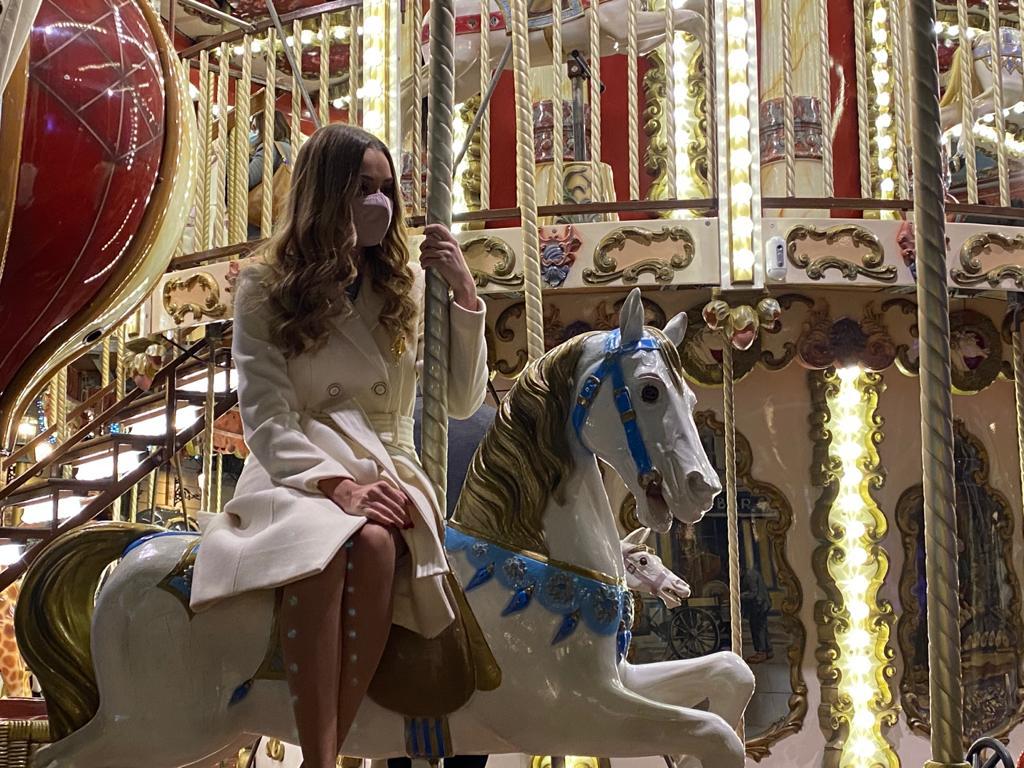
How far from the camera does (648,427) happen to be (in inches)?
102

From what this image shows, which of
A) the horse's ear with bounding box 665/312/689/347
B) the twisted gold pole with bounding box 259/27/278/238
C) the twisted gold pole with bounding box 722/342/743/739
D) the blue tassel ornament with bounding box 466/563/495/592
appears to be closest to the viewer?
the blue tassel ornament with bounding box 466/563/495/592

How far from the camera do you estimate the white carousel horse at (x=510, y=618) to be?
2537mm

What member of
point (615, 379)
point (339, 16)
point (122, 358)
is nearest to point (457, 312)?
point (615, 379)

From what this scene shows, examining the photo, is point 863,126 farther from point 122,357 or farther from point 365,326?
point 122,357

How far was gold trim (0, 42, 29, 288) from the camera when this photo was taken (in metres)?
1.96

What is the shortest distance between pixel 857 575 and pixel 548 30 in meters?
3.46

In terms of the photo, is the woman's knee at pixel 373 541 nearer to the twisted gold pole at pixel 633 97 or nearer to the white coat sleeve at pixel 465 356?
the white coat sleeve at pixel 465 356

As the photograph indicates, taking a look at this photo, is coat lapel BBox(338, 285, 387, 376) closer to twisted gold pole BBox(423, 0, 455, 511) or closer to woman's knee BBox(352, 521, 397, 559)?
twisted gold pole BBox(423, 0, 455, 511)

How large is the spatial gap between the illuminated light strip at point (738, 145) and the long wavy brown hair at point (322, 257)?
12.0 ft

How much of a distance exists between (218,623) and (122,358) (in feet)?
20.0

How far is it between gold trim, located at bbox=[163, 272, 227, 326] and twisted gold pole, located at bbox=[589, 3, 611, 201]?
2.01 m

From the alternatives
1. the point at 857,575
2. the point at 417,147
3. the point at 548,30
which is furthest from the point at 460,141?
the point at 857,575

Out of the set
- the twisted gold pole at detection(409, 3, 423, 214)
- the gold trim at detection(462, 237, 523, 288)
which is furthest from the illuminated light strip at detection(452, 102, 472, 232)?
the gold trim at detection(462, 237, 523, 288)

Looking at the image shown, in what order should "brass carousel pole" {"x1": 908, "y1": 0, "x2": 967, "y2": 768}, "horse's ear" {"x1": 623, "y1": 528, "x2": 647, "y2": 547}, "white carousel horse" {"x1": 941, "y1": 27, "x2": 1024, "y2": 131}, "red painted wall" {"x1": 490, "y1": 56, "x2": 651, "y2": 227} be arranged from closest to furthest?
1. "brass carousel pole" {"x1": 908, "y1": 0, "x2": 967, "y2": 768}
2. "horse's ear" {"x1": 623, "y1": 528, "x2": 647, "y2": 547}
3. "white carousel horse" {"x1": 941, "y1": 27, "x2": 1024, "y2": 131}
4. "red painted wall" {"x1": 490, "y1": 56, "x2": 651, "y2": 227}
